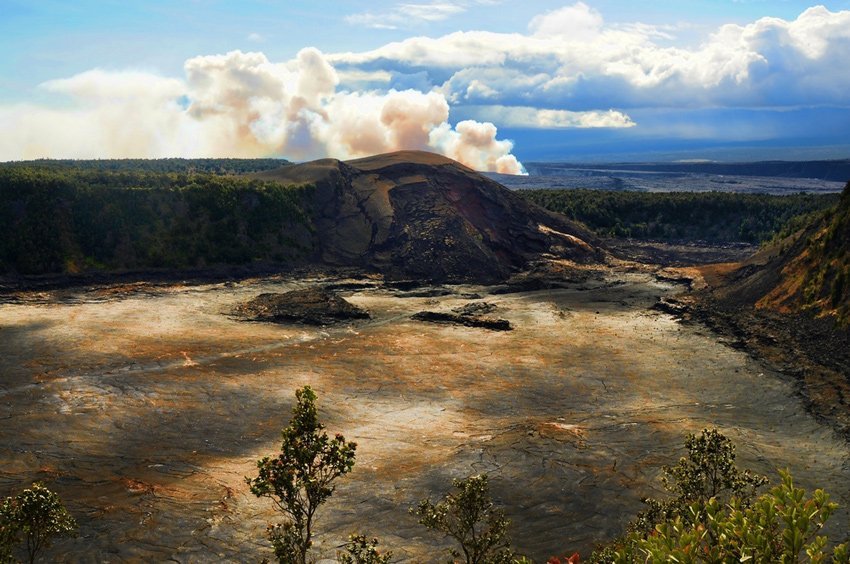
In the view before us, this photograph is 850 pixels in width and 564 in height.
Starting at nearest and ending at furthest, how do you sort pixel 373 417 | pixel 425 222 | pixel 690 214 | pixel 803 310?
pixel 373 417, pixel 803 310, pixel 425 222, pixel 690 214

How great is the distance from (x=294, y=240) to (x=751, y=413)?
194 feet

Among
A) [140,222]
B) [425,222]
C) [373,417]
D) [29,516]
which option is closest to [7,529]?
[29,516]

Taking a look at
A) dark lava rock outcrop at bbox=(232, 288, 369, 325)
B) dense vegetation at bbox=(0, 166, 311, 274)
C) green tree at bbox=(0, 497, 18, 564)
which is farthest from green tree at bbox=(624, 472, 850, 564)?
dense vegetation at bbox=(0, 166, 311, 274)

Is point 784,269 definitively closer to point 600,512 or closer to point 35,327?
point 600,512

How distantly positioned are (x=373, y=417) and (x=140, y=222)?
53.1 m

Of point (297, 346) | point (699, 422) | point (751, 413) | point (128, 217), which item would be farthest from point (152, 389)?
point (128, 217)

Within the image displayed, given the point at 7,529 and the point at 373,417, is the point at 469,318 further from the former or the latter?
the point at 7,529

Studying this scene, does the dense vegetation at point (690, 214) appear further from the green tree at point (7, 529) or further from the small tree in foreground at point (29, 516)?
the green tree at point (7, 529)

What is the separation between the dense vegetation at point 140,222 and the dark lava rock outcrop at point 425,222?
217 inches

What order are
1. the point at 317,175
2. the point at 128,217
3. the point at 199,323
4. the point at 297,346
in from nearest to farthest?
1. the point at 297,346
2. the point at 199,323
3. the point at 128,217
4. the point at 317,175

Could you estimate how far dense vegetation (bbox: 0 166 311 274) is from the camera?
2714 inches

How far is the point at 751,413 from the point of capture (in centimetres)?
3656

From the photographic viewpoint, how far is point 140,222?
76562 millimetres

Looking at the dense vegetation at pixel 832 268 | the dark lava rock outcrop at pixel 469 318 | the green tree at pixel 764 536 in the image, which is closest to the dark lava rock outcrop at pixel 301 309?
the dark lava rock outcrop at pixel 469 318
